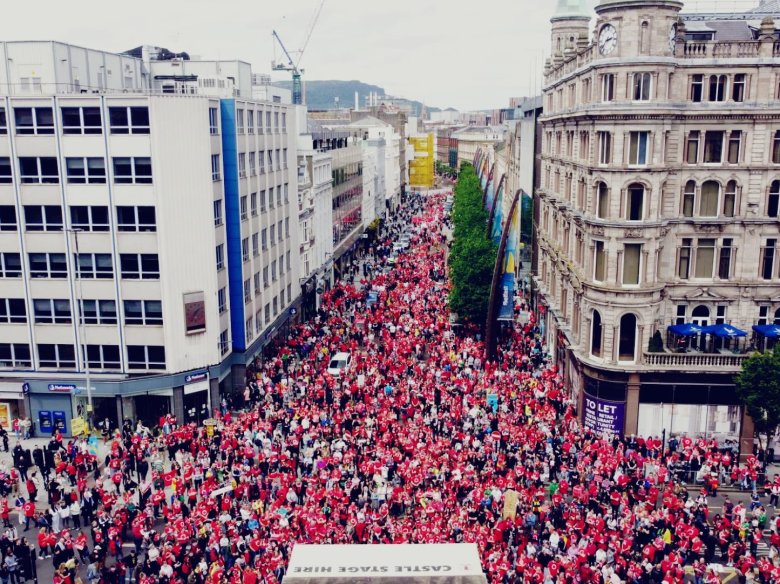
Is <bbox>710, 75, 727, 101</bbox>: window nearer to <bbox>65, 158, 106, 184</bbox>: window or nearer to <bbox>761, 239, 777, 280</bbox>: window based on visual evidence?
<bbox>761, 239, 777, 280</bbox>: window

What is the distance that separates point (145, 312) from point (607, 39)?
1189 inches

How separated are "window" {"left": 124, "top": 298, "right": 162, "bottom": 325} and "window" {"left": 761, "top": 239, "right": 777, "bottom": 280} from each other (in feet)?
113

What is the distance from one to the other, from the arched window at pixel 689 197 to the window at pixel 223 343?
94.1 ft

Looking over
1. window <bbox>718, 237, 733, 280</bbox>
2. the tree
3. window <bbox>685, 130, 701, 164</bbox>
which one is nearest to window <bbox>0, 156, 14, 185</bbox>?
window <bbox>685, 130, 701, 164</bbox>

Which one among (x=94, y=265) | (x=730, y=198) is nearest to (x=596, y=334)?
(x=730, y=198)

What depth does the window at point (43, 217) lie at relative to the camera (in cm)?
4472

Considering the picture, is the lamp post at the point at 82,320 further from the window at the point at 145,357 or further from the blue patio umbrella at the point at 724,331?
the blue patio umbrella at the point at 724,331

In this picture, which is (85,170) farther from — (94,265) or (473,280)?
(473,280)

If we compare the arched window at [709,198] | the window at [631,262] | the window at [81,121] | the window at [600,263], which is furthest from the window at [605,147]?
the window at [81,121]

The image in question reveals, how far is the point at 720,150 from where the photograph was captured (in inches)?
1642

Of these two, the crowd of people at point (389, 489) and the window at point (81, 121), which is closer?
the crowd of people at point (389, 489)

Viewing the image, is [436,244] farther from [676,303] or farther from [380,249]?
[676,303]

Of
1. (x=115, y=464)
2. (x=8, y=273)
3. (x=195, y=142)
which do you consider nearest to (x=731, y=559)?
(x=115, y=464)

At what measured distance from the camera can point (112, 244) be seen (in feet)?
147
